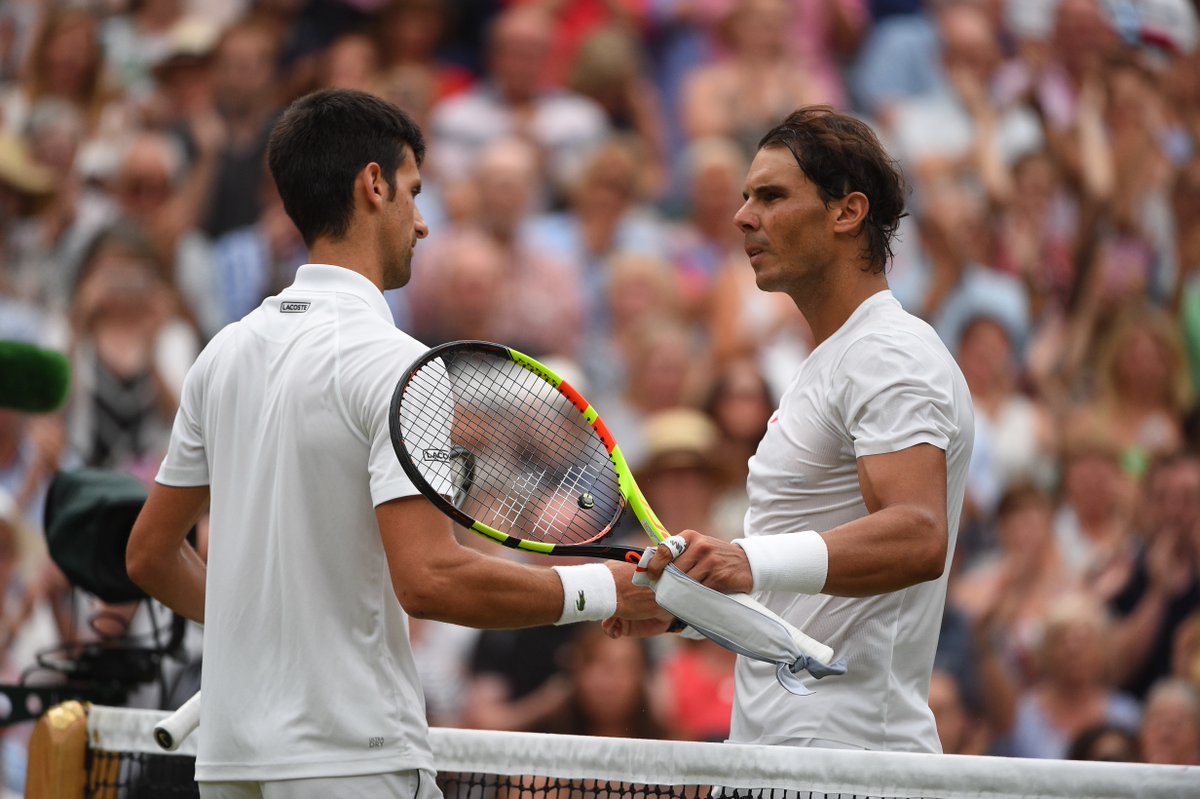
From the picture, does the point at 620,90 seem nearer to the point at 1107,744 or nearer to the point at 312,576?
the point at 1107,744

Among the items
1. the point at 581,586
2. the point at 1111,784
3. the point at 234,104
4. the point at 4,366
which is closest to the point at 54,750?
the point at 4,366

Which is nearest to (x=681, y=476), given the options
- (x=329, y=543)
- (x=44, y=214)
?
(x=44, y=214)

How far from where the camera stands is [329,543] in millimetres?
2881

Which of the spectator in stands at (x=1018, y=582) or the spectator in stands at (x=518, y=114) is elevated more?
the spectator in stands at (x=518, y=114)

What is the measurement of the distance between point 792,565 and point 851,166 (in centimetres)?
96

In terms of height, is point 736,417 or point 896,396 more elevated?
point 896,396

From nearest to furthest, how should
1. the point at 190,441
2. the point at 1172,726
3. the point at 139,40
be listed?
the point at 190,441 → the point at 1172,726 → the point at 139,40

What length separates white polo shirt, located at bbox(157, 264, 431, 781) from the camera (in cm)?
284

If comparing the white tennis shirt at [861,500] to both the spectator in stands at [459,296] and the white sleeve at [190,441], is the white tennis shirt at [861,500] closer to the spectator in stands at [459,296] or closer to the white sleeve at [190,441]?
the white sleeve at [190,441]

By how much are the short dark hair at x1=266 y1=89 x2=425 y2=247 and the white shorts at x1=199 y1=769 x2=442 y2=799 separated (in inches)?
41.0

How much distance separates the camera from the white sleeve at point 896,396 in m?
3.10

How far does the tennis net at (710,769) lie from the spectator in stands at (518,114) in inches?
202

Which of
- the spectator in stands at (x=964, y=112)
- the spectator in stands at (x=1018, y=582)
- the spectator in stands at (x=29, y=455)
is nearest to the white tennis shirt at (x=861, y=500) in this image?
the spectator in stands at (x=1018, y=582)

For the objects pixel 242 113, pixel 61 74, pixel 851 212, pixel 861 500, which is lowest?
pixel 861 500
